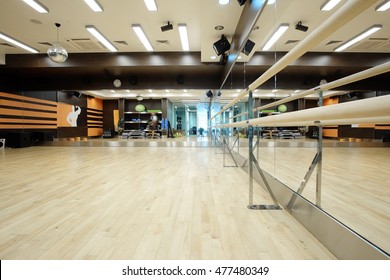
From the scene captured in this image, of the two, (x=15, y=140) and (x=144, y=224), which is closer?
(x=144, y=224)

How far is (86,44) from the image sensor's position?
653 centimetres

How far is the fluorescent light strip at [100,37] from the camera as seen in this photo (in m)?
5.57

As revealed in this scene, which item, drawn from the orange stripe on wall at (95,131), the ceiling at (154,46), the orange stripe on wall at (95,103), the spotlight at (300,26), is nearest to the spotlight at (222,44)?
the ceiling at (154,46)

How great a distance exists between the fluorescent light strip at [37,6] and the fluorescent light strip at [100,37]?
0.95m

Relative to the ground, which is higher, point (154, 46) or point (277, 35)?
point (154, 46)

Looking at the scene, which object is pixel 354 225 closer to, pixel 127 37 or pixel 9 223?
pixel 9 223

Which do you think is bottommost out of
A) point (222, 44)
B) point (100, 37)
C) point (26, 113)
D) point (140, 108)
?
point (26, 113)

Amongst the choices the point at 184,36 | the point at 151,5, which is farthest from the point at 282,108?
the point at 184,36

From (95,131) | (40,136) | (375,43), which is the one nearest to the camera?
(375,43)

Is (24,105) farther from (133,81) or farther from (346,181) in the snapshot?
(346,181)

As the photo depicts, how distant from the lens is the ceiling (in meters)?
4.42

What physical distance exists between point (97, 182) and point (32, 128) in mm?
9719

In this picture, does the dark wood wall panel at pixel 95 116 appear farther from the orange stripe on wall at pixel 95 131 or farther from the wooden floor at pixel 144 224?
the wooden floor at pixel 144 224

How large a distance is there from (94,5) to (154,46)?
2.38 m
